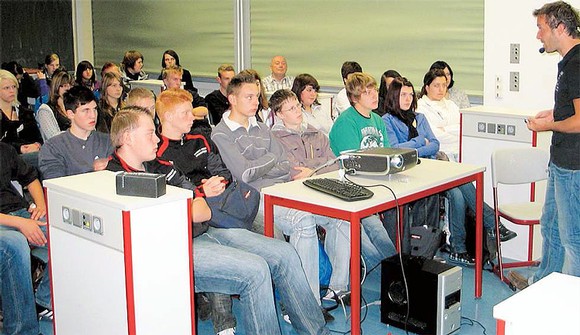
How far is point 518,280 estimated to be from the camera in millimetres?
4305

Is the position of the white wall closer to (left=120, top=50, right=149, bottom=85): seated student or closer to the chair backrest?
the chair backrest

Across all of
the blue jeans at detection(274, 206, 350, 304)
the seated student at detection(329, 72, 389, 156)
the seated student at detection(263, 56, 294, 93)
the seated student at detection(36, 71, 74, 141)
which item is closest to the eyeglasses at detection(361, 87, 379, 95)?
the seated student at detection(329, 72, 389, 156)

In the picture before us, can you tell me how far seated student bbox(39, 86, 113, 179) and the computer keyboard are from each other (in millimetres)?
1160

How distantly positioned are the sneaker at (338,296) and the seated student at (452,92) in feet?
9.23

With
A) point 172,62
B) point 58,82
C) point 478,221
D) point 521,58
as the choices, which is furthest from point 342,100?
point 172,62

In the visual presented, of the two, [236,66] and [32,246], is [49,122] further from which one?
[236,66]

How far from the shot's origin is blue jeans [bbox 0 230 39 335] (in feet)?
11.3

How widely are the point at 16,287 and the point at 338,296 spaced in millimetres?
1649

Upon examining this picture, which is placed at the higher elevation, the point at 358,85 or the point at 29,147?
the point at 358,85

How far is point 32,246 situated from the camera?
390cm

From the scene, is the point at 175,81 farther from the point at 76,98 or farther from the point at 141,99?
the point at 76,98

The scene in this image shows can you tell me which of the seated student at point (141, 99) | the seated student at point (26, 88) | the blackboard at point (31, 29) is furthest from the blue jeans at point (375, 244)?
the blackboard at point (31, 29)

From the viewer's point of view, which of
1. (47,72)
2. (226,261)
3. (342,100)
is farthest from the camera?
(47,72)

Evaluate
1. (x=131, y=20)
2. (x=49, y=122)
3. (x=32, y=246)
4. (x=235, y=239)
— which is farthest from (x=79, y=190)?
(x=131, y=20)
